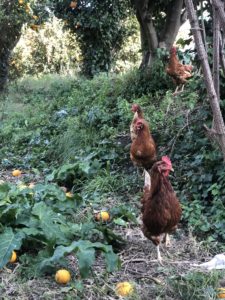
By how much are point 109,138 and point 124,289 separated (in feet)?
11.6

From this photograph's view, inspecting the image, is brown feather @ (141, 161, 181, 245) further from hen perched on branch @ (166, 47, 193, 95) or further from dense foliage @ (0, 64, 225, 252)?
hen perched on branch @ (166, 47, 193, 95)

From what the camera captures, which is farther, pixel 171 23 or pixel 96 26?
pixel 96 26

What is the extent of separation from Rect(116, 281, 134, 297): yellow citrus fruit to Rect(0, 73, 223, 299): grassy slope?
0.07 meters

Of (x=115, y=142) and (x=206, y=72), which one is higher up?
(x=206, y=72)

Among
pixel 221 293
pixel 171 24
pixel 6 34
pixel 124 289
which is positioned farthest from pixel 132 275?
pixel 6 34

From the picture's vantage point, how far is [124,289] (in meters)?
2.82

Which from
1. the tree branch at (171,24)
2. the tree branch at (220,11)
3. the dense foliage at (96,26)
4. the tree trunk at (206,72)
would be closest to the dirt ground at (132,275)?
the tree trunk at (206,72)

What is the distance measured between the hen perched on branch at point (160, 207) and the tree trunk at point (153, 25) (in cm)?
601

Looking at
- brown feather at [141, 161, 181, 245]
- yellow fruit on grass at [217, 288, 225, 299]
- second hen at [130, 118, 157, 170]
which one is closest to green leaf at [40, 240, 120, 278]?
brown feather at [141, 161, 181, 245]

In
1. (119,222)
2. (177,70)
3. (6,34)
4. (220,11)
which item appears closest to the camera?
(220,11)

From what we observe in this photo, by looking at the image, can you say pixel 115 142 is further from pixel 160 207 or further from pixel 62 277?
pixel 62 277

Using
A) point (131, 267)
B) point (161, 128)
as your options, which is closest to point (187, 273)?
point (131, 267)

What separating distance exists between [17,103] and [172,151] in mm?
6337

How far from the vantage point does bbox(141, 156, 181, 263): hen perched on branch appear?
131 inches
